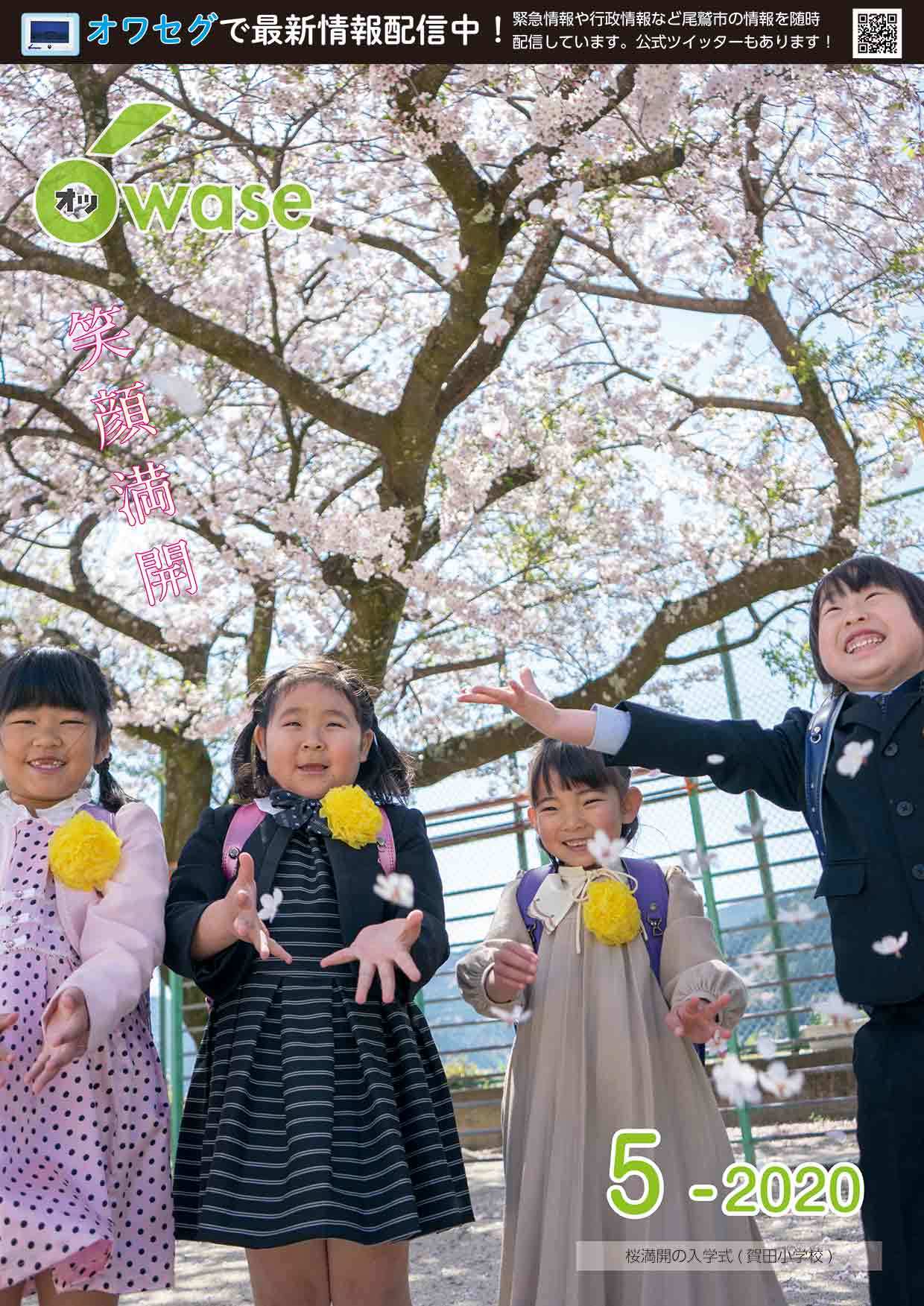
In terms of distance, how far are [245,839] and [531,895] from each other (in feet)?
2.05

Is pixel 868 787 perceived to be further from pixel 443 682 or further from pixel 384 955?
pixel 443 682

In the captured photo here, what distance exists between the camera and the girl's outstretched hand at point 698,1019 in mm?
2236

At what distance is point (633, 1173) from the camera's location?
2.24 m

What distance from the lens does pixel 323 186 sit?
5.95 m

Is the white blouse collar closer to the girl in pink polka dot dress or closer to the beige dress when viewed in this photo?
the girl in pink polka dot dress

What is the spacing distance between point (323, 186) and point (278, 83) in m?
0.69

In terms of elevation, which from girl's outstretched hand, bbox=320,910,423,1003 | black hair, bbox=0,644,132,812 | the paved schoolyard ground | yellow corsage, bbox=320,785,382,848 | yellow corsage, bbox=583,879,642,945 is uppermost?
black hair, bbox=0,644,132,812

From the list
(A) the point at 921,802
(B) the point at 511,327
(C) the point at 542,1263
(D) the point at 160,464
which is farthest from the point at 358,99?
(C) the point at 542,1263

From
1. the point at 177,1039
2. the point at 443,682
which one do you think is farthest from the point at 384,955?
the point at 443,682

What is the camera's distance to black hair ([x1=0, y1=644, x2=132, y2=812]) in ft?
7.47

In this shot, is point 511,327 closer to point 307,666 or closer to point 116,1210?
point 307,666

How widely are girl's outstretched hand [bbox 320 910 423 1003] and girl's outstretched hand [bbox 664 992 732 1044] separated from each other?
50cm

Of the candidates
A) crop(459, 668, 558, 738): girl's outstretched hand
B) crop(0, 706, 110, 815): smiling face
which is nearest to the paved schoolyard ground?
crop(459, 668, 558, 738): girl's outstretched hand
